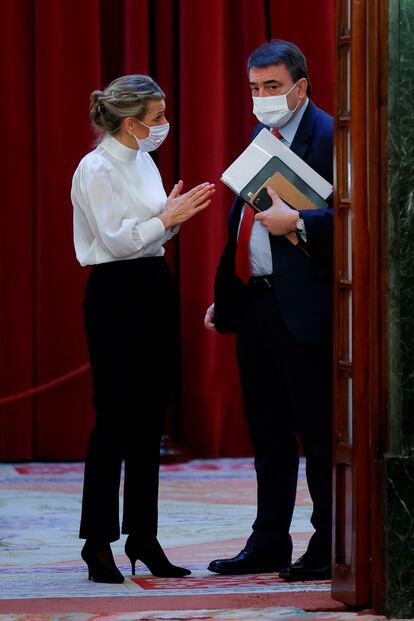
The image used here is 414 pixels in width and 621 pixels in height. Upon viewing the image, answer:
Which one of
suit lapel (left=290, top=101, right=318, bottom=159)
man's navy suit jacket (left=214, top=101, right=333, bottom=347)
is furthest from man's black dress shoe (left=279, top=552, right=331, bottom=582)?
suit lapel (left=290, top=101, right=318, bottom=159)

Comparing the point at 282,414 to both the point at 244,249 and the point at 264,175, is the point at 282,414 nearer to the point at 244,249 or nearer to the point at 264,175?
the point at 244,249

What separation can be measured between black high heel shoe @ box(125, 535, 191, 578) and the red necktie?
799 millimetres

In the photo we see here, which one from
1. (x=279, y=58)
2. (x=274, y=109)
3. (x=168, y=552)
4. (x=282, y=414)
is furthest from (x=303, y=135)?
(x=168, y=552)

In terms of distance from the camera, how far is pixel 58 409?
6309 mm

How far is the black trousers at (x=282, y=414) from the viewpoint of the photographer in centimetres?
354

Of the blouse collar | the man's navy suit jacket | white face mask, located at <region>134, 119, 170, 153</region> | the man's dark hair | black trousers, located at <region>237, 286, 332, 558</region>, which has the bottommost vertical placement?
black trousers, located at <region>237, 286, 332, 558</region>

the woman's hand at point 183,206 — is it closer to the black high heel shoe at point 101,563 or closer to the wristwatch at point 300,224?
the wristwatch at point 300,224

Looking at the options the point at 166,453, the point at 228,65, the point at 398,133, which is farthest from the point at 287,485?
the point at 228,65

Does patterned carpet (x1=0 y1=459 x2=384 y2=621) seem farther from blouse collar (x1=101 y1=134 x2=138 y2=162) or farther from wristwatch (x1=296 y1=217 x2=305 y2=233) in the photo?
blouse collar (x1=101 y1=134 x2=138 y2=162)

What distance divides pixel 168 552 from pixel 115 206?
120 cm

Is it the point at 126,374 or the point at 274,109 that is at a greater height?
the point at 274,109

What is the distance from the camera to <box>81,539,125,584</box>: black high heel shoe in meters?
3.53

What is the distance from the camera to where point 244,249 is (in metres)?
3.62

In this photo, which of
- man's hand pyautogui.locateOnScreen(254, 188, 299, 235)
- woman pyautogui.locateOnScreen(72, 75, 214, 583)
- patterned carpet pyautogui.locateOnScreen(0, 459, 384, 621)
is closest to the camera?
patterned carpet pyautogui.locateOnScreen(0, 459, 384, 621)
